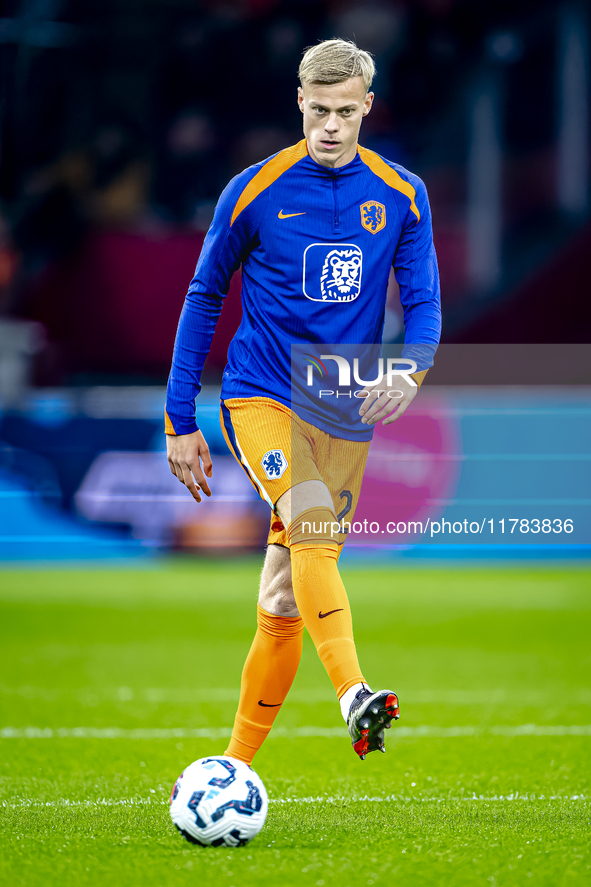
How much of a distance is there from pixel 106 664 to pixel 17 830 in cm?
277

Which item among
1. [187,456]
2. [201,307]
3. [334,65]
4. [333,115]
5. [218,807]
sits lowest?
[218,807]

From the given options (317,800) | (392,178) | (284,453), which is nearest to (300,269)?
(392,178)

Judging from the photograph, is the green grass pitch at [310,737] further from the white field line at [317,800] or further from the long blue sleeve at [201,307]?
the long blue sleeve at [201,307]

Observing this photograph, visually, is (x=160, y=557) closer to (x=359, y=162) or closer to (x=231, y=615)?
(x=231, y=615)

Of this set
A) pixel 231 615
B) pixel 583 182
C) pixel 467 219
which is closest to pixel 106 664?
pixel 231 615

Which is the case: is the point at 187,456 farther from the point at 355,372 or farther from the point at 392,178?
the point at 392,178

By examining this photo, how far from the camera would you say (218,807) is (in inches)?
101

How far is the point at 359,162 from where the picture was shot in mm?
2844

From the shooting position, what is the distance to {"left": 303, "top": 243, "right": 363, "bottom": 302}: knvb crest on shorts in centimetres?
277

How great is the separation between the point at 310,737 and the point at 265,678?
1340 millimetres

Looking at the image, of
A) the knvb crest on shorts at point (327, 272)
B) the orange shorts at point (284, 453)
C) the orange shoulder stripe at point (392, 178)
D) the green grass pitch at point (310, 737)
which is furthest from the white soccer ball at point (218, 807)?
the orange shoulder stripe at point (392, 178)

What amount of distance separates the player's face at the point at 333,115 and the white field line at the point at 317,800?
172cm

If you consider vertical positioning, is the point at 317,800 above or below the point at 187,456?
below

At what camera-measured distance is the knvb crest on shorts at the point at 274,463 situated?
268 cm
